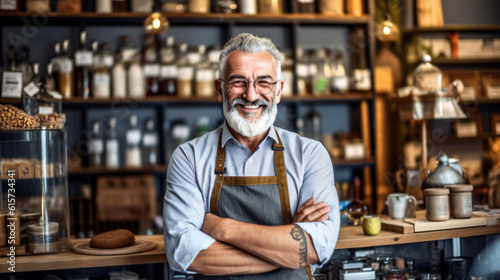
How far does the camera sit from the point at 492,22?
473 centimetres

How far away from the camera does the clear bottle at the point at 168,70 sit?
151 inches

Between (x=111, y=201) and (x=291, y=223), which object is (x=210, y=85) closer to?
(x=111, y=201)

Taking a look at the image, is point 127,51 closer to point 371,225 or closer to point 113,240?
point 113,240

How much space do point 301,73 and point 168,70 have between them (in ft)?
3.08

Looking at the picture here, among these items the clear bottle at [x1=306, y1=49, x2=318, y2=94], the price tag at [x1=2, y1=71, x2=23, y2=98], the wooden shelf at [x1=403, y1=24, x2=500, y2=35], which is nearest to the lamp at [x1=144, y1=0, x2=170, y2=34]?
the price tag at [x1=2, y1=71, x2=23, y2=98]

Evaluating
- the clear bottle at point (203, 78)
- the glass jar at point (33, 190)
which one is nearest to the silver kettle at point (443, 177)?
the glass jar at point (33, 190)

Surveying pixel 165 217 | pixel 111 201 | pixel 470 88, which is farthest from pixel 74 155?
pixel 470 88

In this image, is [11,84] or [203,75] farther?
[203,75]

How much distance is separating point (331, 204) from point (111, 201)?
2329 millimetres

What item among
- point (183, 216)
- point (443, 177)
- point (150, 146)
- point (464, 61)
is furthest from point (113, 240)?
point (464, 61)

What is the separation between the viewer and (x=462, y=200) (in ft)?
7.34

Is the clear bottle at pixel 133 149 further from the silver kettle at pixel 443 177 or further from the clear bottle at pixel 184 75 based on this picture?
the silver kettle at pixel 443 177

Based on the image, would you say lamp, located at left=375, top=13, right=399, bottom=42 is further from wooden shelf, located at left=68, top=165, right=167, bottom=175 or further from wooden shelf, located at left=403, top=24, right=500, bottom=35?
wooden shelf, located at left=68, top=165, right=167, bottom=175

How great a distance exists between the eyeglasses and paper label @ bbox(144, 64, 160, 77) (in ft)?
6.97
